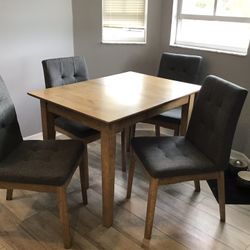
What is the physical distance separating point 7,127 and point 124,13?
1.86 meters

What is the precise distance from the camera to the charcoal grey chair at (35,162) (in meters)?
1.59

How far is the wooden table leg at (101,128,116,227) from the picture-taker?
5.46 ft

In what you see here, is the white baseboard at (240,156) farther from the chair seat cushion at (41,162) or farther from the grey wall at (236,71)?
the chair seat cushion at (41,162)

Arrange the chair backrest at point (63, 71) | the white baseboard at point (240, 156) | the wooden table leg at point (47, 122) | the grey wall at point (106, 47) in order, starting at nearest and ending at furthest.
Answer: the wooden table leg at point (47, 122), the chair backrest at point (63, 71), the white baseboard at point (240, 156), the grey wall at point (106, 47)

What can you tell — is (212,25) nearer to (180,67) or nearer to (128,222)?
(180,67)

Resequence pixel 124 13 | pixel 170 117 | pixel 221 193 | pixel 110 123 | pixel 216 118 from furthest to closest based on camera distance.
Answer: pixel 124 13
pixel 170 117
pixel 221 193
pixel 216 118
pixel 110 123

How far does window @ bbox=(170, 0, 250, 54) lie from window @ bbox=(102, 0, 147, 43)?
339 mm

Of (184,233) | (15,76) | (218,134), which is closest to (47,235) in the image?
(184,233)

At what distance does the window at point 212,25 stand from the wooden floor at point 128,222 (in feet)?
4.57

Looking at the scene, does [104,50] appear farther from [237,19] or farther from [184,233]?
[184,233]

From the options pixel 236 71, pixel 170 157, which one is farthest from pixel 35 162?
pixel 236 71

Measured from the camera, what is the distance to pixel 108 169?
174 cm

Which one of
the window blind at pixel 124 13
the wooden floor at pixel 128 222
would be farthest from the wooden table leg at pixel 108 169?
the window blind at pixel 124 13

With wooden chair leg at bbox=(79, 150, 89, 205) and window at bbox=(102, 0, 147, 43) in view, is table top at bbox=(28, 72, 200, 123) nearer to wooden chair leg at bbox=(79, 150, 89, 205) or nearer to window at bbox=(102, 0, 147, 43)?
wooden chair leg at bbox=(79, 150, 89, 205)
